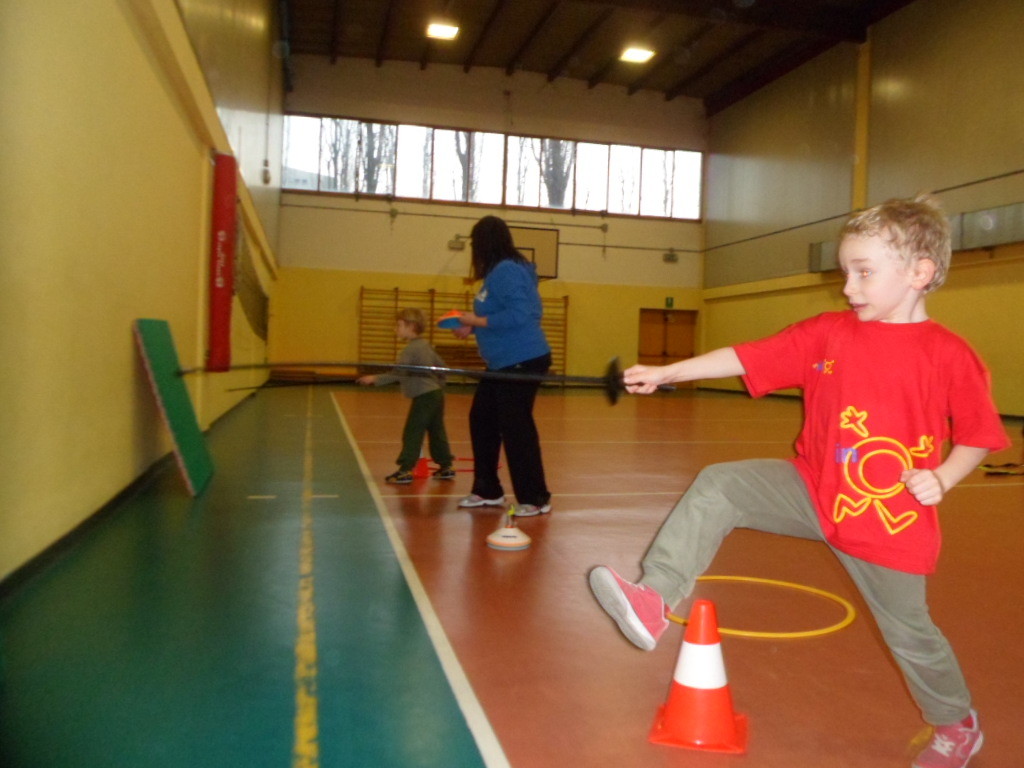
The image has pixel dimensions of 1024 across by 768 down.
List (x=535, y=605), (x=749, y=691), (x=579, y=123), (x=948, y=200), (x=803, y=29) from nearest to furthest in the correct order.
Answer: (x=749, y=691), (x=535, y=605), (x=948, y=200), (x=803, y=29), (x=579, y=123)

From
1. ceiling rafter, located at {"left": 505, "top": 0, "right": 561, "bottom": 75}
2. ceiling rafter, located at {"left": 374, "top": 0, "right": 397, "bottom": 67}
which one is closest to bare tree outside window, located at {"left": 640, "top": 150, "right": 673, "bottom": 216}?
ceiling rafter, located at {"left": 505, "top": 0, "right": 561, "bottom": 75}

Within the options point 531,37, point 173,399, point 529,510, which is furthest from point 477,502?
point 531,37

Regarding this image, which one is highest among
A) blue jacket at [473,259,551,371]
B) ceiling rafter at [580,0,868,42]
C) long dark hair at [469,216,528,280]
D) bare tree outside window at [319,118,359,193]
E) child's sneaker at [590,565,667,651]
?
ceiling rafter at [580,0,868,42]

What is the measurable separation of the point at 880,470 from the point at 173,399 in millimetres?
4142

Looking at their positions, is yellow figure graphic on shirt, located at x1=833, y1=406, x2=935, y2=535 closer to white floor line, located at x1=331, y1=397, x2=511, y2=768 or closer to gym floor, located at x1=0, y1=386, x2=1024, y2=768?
gym floor, located at x1=0, y1=386, x2=1024, y2=768

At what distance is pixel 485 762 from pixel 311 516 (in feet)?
8.80

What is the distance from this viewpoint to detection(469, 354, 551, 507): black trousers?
4277 millimetres

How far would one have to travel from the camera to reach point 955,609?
2928 millimetres

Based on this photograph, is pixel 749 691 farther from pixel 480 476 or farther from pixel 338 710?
pixel 480 476

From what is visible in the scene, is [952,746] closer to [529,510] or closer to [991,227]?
[529,510]

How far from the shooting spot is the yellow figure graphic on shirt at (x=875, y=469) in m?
1.76

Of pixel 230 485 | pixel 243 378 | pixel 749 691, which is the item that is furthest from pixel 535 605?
pixel 243 378

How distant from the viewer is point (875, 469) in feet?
5.86

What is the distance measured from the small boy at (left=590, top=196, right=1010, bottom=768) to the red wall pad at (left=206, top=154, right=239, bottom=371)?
5.63 metres
